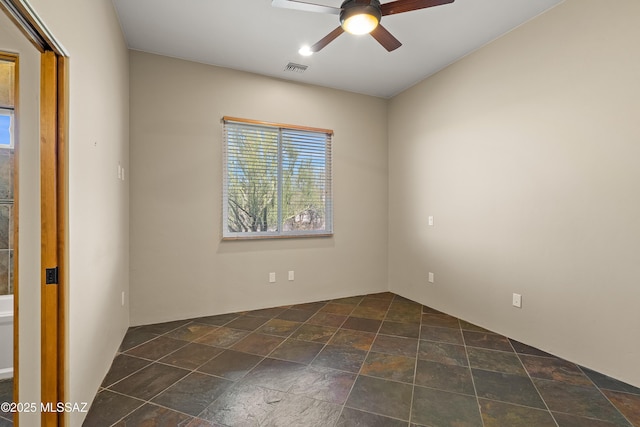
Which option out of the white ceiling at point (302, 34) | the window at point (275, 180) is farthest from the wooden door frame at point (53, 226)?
the window at point (275, 180)

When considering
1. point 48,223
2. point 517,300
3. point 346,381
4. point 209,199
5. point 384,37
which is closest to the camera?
point 48,223

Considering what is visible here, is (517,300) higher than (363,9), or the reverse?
(363,9)

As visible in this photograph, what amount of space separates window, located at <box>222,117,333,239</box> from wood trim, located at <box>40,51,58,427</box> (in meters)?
2.02

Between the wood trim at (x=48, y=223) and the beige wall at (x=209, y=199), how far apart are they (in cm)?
174

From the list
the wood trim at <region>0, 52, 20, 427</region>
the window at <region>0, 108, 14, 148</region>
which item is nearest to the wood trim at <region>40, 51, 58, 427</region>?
the wood trim at <region>0, 52, 20, 427</region>

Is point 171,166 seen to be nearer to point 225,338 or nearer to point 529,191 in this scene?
point 225,338

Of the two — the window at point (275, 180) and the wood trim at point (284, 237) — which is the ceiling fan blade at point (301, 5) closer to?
the window at point (275, 180)

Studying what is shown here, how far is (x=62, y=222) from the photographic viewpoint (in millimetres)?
1418

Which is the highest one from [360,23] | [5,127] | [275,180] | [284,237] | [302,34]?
[302,34]

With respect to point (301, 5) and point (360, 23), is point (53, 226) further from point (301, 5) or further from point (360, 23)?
point (360, 23)

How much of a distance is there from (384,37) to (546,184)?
1763 millimetres

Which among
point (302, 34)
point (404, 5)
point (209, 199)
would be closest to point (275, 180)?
point (209, 199)

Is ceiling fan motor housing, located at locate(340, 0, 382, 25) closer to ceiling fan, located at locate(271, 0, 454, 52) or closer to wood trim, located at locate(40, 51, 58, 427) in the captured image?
ceiling fan, located at locate(271, 0, 454, 52)

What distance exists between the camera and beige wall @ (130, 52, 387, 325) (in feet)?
10.1
